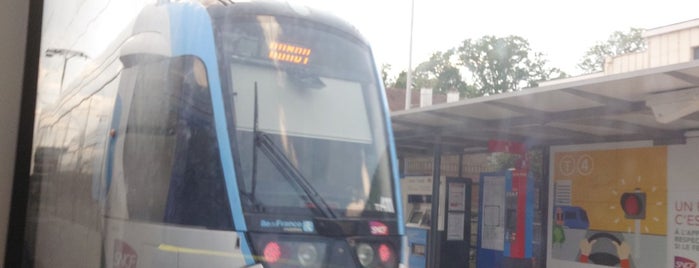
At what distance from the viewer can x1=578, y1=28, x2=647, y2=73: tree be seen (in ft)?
7.14

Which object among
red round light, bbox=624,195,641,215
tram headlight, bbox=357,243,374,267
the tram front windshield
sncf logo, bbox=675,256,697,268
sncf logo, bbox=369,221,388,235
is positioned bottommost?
sncf logo, bbox=675,256,697,268

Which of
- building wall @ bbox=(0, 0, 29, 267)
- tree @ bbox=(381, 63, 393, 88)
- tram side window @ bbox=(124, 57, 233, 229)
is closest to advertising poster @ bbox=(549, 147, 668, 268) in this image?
tree @ bbox=(381, 63, 393, 88)

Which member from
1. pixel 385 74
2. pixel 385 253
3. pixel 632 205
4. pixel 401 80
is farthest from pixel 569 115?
pixel 401 80

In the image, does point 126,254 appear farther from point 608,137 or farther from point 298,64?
point 608,137

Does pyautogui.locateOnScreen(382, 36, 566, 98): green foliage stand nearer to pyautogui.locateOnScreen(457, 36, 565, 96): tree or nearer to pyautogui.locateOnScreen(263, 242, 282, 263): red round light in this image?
pyautogui.locateOnScreen(457, 36, 565, 96): tree

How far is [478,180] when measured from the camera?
5.42 m

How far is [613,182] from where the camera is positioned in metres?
5.56

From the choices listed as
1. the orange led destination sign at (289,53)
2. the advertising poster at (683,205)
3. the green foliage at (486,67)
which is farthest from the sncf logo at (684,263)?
the orange led destination sign at (289,53)

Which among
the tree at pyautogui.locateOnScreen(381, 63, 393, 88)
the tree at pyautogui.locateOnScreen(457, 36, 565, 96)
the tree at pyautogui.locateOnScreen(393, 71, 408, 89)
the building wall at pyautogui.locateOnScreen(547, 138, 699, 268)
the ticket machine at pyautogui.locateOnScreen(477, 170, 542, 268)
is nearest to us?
the tree at pyautogui.locateOnScreen(457, 36, 565, 96)

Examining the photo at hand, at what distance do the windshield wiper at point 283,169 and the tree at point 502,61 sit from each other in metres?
0.81

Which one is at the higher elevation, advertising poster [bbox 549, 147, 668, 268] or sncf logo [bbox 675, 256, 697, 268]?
advertising poster [bbox 549, 147, 668, 268]

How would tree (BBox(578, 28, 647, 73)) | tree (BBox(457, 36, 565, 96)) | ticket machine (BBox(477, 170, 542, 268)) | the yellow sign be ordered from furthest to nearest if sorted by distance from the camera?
ticket machine (BBox(477, 170, 542, 268)) < the yellow sign < tree (BBox(457, 36, 565, 96)) < tree (BBox(578, 28, 647, 73))

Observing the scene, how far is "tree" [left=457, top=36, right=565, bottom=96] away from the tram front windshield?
57 cm

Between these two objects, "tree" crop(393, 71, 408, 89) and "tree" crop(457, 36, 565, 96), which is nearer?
"tree" crop(457, 36, 565, 96)
